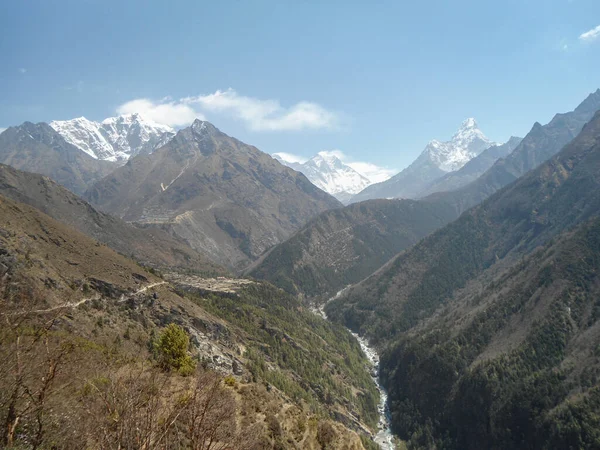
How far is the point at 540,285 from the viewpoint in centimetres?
17850

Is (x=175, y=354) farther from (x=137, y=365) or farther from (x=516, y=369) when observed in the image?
(x=516, y=369)

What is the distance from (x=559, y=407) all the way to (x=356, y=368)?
→ 89957 millimetres

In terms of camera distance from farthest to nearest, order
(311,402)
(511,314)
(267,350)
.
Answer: (511,314), (267,350), (311,402)

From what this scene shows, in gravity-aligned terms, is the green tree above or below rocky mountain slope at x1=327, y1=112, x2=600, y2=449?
above

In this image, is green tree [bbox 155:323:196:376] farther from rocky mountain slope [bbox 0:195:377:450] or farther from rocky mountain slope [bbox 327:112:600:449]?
rocky mountain slope [bbox 327:112:600:449]

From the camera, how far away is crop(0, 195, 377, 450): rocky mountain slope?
75.3ft

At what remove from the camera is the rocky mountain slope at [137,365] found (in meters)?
22.9

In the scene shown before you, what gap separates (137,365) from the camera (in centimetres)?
4772

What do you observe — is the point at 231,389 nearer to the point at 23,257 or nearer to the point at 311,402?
the point at 23,257

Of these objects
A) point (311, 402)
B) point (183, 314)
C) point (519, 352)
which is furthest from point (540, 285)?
point (183, 314)

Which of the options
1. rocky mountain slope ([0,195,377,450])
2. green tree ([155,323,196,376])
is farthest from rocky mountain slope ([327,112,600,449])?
green tree ([155,323,196,376])

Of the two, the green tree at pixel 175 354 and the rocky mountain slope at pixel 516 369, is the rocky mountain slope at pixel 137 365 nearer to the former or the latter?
the green tree at pixel 175 354

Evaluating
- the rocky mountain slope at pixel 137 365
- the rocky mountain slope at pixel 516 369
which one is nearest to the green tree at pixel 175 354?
the rocky mountain slope at pixel 137 365

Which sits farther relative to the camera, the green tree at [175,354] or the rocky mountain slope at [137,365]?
the green tree at [175,354]
